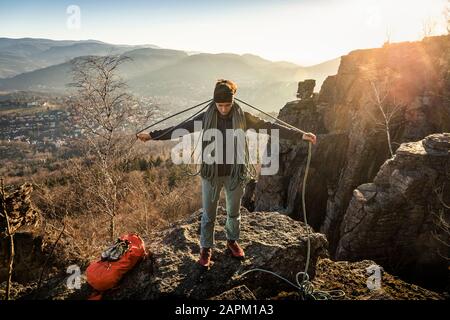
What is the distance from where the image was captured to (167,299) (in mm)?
4164

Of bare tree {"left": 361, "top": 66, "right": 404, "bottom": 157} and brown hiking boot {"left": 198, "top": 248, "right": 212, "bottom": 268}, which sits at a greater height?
bare tree {"left": 361, "top": 66, "right": 404, "bottom": 157}

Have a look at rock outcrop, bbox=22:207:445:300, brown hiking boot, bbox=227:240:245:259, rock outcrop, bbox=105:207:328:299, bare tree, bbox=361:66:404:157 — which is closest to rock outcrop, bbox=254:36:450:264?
bare tree, bbox=361:66:404:157

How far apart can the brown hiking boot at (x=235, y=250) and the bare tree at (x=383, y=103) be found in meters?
15.8

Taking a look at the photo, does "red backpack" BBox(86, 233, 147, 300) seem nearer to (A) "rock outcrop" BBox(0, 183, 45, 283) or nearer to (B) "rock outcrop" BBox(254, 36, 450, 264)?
(A) "rock outcrop" BBox(0, 183, 45, 283)

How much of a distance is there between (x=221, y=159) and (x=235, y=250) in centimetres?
155

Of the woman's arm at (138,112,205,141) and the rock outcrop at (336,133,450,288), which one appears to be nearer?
the woman's arm at (138,112,205,141)

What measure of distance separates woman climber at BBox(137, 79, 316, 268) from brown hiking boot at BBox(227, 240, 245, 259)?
0.93 feet

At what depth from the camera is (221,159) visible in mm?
4387

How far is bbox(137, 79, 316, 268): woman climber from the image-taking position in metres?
4.24

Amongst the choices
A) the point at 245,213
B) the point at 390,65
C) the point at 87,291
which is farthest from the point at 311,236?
Answer: the point at 390,65

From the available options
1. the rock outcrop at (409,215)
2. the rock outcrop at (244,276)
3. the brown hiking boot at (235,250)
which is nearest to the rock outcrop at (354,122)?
the rock outcrop at (409,215)

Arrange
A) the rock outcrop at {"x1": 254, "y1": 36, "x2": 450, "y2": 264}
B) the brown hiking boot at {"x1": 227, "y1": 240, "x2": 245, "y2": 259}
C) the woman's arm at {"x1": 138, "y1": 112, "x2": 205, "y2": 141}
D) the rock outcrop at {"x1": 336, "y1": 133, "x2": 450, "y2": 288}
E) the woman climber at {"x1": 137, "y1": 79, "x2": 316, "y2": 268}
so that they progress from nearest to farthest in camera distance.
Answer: the woman climber at {"x1": 137, "y1": 79, "x2": 316, "y2": 268}
the woman's arm at {"x1": 138, "y1": 112, "x2": 205, "y2": 141}
the brown hiking boot at {"x1": 227, "y1": 240, "x2": 245, "y2": 259}
the rock outcrop at {"x1": 336, "y1": 133, "x2": 450, "y2": 288}
the rock outcrop at {"x1": 254, "y1": 36, "x2": 450, "y2": 264}

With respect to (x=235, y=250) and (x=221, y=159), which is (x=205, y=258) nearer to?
(x=235, y=250)

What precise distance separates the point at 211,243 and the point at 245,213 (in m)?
1.94
